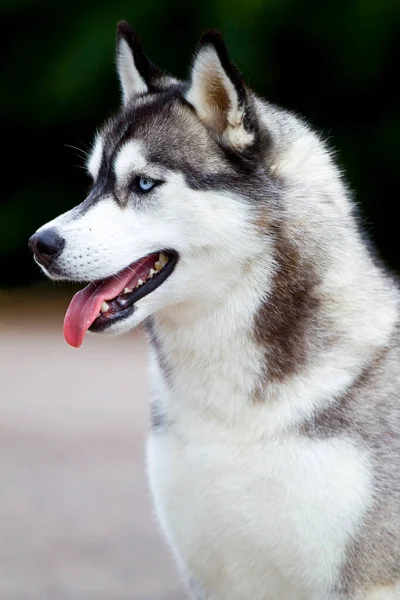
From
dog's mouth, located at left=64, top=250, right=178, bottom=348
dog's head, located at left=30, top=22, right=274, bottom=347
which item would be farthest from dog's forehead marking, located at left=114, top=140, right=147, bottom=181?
dog's mouth, located at left=64, top=250, right=178, bottom=348

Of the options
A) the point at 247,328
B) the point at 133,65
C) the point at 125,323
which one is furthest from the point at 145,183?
the point at 133,65

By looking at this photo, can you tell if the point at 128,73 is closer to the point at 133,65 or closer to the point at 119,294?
the point at 133,65

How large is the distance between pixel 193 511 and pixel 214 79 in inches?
59.2

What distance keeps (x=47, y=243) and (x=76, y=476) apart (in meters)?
4.24

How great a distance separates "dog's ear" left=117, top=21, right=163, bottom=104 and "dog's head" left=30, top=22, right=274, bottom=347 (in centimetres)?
39

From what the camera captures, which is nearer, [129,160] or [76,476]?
[129,160]

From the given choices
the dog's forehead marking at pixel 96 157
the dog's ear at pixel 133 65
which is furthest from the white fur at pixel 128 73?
the dog's forehead marking at pixel 96 157

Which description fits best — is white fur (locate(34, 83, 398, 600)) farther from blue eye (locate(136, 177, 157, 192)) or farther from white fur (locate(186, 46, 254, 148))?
white fur (locate(186, 46, 254, 148))

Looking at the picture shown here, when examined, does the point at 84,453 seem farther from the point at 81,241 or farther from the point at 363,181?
the point at 363,181

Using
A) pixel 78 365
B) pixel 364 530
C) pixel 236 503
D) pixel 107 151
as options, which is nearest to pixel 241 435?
pixel 236 503

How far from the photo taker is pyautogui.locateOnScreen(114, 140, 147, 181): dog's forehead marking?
13.3 ft

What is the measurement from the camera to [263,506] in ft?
13.0

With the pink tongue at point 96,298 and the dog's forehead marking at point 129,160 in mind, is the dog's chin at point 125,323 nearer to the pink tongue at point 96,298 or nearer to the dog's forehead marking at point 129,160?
the pink tongue at point 96,298

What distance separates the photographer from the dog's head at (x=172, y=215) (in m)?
3.92
